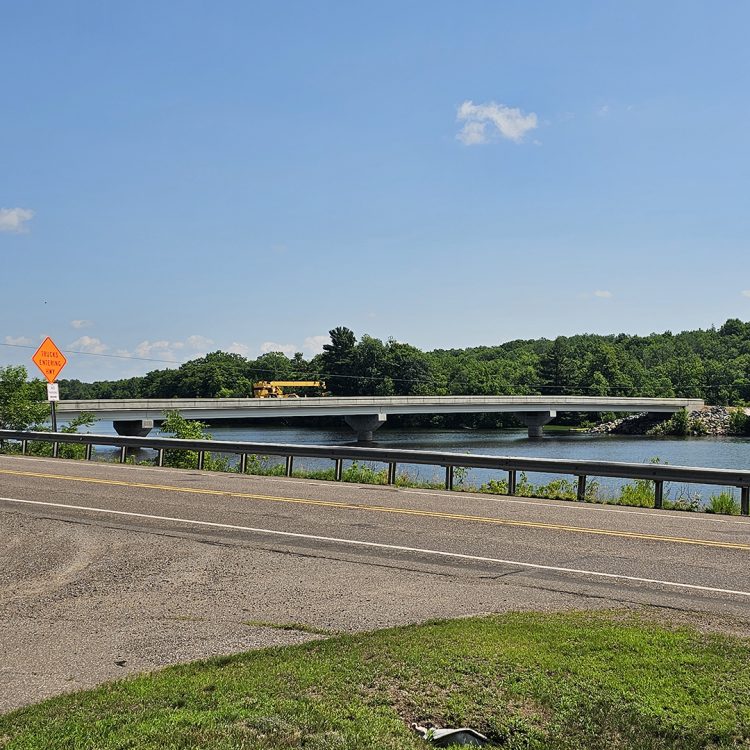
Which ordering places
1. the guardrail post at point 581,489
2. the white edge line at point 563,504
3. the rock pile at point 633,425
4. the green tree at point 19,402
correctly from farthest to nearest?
the rock pile at point 633,425, the green tree at point 19,402, the guardrail post at point 581,489, the white edge line at point 563,504

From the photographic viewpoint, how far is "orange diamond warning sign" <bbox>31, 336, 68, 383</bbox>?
1093 inches

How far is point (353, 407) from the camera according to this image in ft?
235

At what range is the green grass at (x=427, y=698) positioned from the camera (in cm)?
444

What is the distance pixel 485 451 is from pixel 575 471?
44.8 meters

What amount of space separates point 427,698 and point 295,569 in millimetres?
4934

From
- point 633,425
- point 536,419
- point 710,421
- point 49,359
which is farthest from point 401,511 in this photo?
point 633,425

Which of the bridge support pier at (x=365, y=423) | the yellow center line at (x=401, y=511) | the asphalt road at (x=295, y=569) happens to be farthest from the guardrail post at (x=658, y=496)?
the bridge support pier at (x=365, y=423)

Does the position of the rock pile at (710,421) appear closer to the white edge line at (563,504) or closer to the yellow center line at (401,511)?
the white edge line at (563,504)

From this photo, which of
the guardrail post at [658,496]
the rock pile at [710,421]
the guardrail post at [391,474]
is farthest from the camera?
the rock pile at [710,421]

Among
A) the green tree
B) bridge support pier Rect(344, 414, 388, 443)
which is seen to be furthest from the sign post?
bridge support pier Rect(344, 414, 388, 443)

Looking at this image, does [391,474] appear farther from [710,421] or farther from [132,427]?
[710,421]

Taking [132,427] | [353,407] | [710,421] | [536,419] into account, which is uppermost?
[353,407]

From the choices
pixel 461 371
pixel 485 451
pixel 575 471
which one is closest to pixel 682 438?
pixel 485 451

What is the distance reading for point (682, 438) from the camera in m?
82.9
